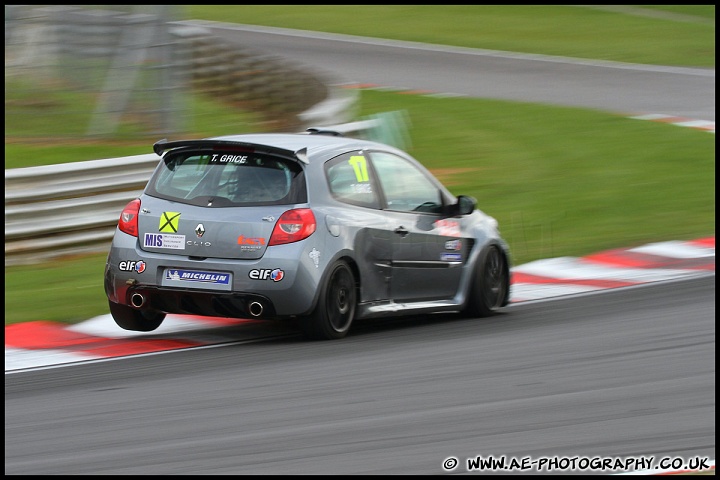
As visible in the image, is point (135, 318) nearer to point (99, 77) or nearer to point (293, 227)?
point (293, 227)

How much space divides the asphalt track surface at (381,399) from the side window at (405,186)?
89 centimetres

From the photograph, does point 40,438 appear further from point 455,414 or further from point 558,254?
point 558,254

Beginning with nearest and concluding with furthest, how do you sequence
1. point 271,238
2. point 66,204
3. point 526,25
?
point 271,238 < point 66,204 < point 526,25

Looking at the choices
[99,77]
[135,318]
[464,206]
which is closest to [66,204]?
[135,318]

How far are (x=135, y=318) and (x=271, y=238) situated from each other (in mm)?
1273

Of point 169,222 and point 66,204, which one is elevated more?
point 169,222

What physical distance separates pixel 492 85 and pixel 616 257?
14139 mm

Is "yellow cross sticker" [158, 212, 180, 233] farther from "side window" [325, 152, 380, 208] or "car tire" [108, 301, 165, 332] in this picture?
"side window" [325, 152, 380, 208]

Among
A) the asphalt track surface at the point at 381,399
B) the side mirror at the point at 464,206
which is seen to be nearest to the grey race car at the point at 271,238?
the asphalt track surface at the point at 381,399

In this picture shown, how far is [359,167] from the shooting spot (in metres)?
9.12

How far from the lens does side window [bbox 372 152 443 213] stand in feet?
30.6

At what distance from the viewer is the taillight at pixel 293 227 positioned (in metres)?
8.37

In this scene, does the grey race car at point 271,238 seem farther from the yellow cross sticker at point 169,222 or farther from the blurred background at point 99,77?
the blurred background at point 99,77

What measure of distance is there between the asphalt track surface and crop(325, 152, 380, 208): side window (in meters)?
0.95
